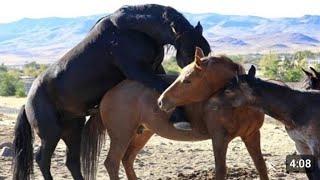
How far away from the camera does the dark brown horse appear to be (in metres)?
5.25

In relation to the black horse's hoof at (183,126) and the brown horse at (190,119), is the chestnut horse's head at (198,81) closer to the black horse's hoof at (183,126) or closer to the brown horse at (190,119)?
the brown horse at (190,119)

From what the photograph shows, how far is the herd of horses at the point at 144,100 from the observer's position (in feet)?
17.7

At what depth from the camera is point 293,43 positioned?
178125mm

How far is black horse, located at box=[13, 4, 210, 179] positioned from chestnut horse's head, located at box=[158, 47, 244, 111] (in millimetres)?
341

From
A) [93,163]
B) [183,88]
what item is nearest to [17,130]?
[93,163]

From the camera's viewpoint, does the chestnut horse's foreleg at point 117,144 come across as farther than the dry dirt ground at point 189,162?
No

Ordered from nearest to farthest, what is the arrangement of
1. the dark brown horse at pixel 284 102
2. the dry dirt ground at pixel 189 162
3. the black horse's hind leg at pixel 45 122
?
1. the dark brown horse at pixel 284 102
2. the black horse's hind leg at pixel 45 122
3. the dry dirt ground at pixel 189 162

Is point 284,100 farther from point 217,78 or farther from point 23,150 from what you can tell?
point 23,150

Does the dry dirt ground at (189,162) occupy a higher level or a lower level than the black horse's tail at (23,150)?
lower

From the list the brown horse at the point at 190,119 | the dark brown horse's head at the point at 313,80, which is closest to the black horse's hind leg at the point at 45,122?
the brown horse at the point at 190,119

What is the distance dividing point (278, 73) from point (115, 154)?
1046 inches

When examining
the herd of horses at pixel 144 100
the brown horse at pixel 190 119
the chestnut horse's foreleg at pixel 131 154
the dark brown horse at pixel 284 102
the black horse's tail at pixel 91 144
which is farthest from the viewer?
the chestnut horse's foreleg at pixel 131 154

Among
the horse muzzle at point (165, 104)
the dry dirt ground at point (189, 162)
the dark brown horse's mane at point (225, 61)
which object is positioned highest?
the dark brown horse's mane at point (225, 61)

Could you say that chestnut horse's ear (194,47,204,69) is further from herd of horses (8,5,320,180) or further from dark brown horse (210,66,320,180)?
dark brown horse (210,66,320,180)
